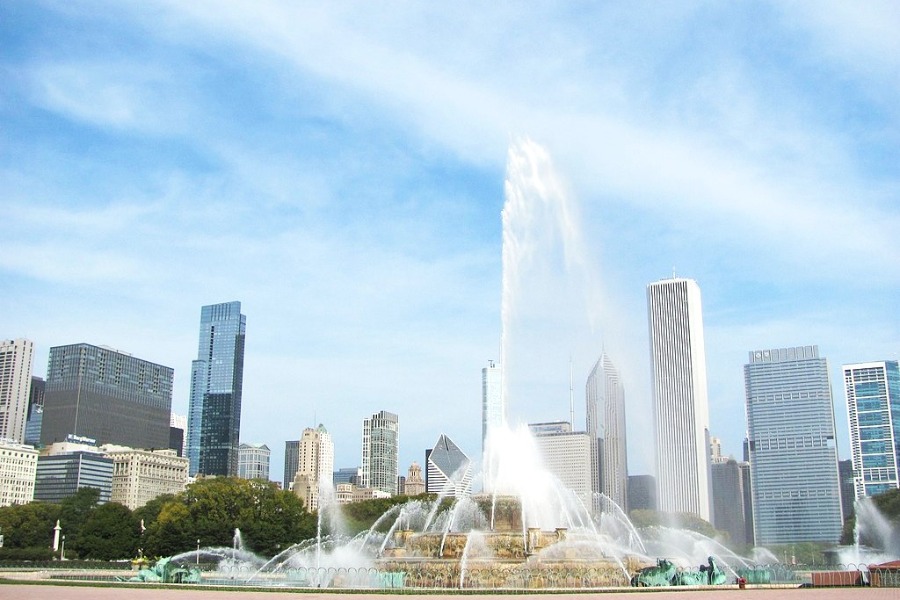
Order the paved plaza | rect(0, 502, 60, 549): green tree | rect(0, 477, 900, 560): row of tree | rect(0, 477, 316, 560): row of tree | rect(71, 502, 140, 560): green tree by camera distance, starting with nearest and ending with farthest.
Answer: the paved plaza
rect(0, 477, 316, 560): row of tree
rect(0, 477, 900, 560): row of tree
rect(71, 502, 140, 560): green tree
rect(0, 502, 60, 549): green tree

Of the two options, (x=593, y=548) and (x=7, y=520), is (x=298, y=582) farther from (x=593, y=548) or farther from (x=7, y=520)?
(x=7, y=520)

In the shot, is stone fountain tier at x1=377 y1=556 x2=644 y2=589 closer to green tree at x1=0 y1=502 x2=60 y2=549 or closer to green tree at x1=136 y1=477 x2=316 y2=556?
green tree at x1=136 y1=477 x2=316 y2=556

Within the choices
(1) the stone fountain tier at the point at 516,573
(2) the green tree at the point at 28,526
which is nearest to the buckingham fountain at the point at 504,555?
(1) the stone fountain tier at the point at 516,573

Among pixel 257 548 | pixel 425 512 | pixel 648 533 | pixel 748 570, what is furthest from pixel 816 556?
pixel 748 570

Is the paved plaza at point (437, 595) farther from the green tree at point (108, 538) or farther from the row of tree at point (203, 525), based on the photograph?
the green tree at point (108, 538)

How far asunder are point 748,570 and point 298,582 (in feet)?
70.0

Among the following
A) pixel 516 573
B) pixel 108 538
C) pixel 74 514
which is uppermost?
pixel 74 514

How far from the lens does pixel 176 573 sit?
44.3 m

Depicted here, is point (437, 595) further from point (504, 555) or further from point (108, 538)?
point (108, 538)

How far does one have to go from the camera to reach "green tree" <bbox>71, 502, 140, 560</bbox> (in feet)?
284

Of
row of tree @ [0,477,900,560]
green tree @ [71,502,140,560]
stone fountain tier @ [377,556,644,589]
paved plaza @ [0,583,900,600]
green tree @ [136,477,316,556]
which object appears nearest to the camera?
paved plaza @ [0,583,900,600]

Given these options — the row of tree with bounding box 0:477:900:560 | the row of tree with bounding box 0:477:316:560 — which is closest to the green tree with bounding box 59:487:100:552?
the row of tree with bounding box 0:477:900:560

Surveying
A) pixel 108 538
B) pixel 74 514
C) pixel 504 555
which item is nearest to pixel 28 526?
pixel 74 514

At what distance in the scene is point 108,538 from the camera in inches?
3465
